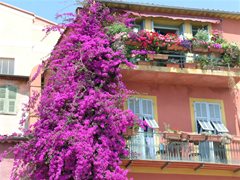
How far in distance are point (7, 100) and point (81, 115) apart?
6018 mm

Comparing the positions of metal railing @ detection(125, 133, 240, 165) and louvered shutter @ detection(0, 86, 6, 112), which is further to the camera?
louvered shutter @ detection(0, 86, 6, 112)

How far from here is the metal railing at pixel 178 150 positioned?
717 inches

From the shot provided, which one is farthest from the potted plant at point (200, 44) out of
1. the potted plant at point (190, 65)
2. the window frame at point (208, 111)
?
the window frame at point (208, 111)

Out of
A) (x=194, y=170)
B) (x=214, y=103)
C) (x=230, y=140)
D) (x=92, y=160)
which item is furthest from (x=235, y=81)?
(x=92, y=160)

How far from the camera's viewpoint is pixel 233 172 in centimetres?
1883

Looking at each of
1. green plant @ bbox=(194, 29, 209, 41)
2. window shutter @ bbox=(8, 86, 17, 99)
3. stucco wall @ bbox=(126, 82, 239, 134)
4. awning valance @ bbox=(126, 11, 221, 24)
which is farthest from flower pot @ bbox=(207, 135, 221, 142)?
window shutter @ bbox=(8, 86, 17, 99)

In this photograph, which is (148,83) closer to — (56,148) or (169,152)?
(169,152)

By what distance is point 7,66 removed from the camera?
80.1 feet

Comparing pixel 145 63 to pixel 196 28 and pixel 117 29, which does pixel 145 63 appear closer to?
pixel 117 29

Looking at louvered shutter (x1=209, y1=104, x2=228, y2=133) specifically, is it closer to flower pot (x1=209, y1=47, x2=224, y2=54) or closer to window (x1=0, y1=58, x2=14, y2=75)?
flower pot (x1=209, y1=47, x2=224, y2=54)

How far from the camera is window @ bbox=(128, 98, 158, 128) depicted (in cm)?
1952

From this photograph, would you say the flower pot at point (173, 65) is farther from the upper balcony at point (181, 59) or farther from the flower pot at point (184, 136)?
the flower pot at point (184, 136)

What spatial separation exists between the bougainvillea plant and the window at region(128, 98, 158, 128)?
86 centimetres

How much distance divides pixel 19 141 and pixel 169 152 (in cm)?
533
